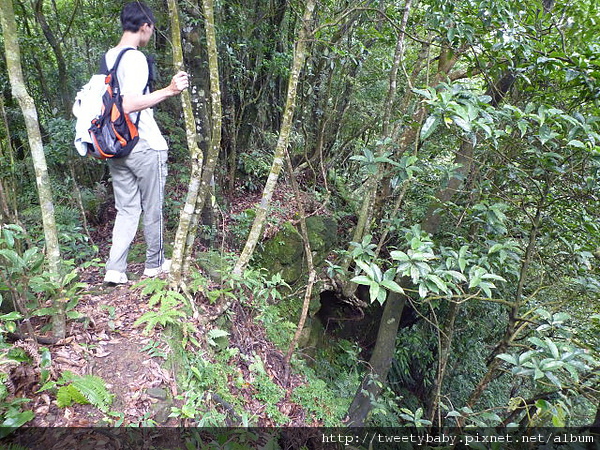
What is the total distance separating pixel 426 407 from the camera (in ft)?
25.4

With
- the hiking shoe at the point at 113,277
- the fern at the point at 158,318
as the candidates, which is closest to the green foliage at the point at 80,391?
the fern at the point at 158,318

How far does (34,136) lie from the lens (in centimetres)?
251

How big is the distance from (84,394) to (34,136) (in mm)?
1827

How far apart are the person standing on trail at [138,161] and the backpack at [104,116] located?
0.07 m

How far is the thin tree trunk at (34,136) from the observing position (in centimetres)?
237

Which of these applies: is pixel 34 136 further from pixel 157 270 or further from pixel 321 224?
pixel 321 224

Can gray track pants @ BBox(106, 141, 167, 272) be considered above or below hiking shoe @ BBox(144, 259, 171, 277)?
above

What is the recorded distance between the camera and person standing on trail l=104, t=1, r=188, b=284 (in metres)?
3.08

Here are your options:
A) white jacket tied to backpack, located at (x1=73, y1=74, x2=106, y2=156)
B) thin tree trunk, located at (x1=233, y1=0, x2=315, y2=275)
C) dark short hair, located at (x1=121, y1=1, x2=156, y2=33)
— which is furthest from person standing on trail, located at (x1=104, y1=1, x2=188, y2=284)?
thin tree trunk, located at (x1=233, y1=0, x2=315, y2=275)

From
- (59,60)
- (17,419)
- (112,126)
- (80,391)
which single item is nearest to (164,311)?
(80,391)

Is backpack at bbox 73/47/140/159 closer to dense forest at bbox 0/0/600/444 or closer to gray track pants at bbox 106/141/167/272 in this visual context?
gray track pants at bbox 106/141/167/272

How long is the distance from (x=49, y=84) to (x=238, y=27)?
12.7 ft

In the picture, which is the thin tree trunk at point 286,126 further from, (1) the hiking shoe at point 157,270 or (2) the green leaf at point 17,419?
(2) the green leaf at point 17,419

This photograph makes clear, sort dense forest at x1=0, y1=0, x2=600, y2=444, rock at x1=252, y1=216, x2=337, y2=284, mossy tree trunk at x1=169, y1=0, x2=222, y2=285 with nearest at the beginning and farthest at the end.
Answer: dense forest at x1=0, y1=0, x2=600, y2=444
mossy tree trunk at x1=169, y1=0, x2=222, y2=285
rock at x1=252, y1=216, x2=337, y2=284
